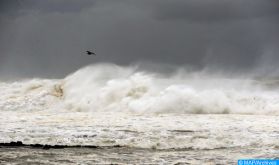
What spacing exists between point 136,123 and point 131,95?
382 inches

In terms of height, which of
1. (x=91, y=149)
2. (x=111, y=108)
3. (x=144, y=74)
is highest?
(x=144, y=74)

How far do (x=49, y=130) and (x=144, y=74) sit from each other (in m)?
14.5

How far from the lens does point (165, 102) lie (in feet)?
79.0

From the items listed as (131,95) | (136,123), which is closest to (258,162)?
(136,123)

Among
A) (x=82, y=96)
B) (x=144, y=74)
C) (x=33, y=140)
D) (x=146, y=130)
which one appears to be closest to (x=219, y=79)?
(x=144, y=74)

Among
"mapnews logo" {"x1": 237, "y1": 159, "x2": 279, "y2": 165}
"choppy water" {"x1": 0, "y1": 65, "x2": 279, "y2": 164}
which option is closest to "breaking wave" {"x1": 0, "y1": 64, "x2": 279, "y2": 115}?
"choppy water" {"x1": 0, "y1": 65, "x2": 279, "y2": 164}

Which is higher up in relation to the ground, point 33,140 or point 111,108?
point 111,108

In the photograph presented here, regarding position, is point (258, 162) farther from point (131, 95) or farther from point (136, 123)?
point (131, 95)

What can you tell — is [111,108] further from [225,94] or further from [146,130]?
[146,130]

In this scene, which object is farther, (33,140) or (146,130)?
(146,130)

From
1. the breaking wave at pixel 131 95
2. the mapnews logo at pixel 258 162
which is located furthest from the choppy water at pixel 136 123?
the mapnews logo at pixel 258 162

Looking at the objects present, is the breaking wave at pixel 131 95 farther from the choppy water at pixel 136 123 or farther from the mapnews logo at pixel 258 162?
the mapnews logo at pixel 258 162

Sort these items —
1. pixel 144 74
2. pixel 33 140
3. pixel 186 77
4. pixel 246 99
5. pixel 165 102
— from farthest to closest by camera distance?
pixel 186 77, pixel 144 74, pixel 246 99, pixel 165 102, pixel 33 140

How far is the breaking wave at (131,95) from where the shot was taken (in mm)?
23703
